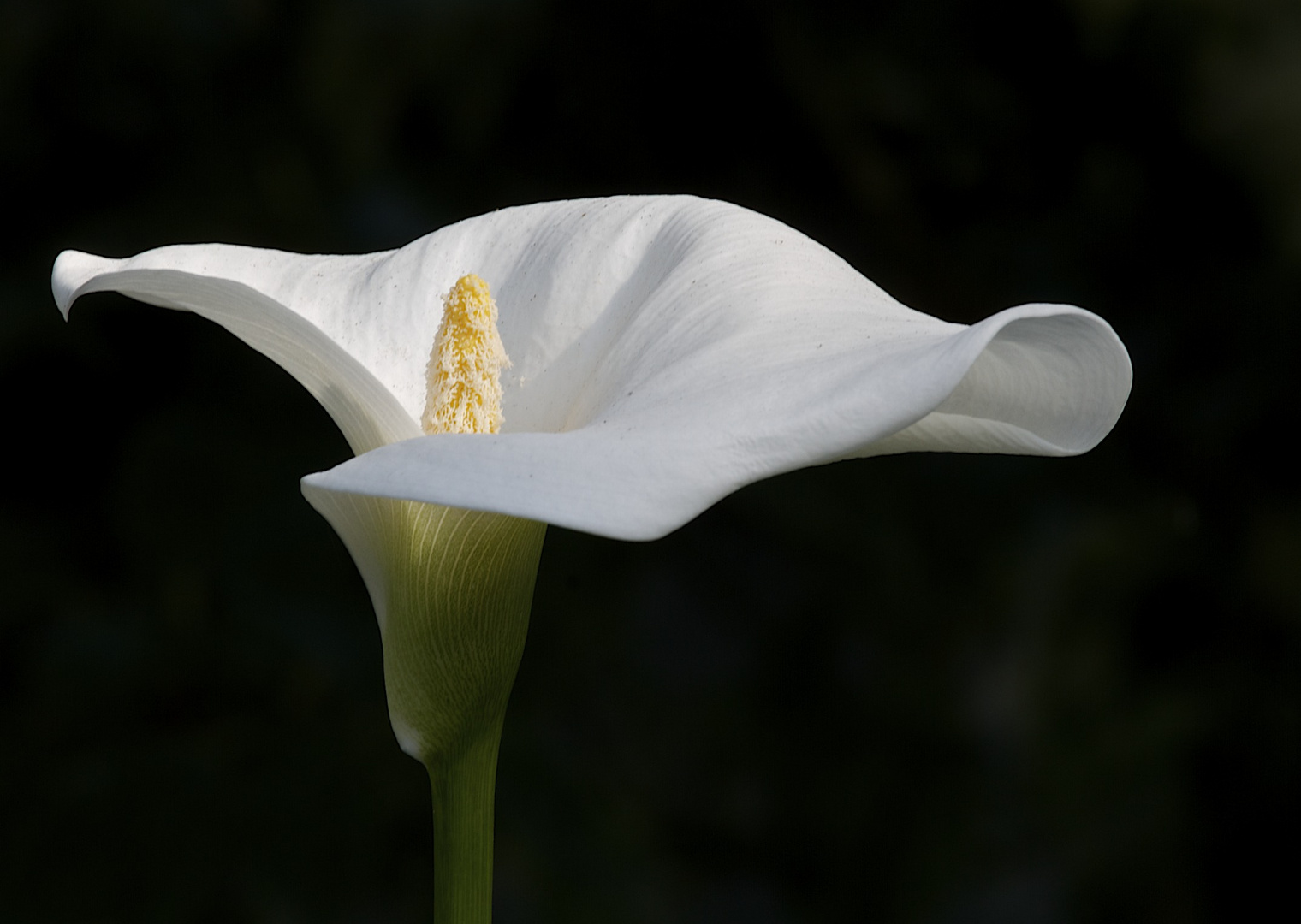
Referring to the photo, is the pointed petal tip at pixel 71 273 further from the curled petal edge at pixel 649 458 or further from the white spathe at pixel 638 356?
the curled petal edge at pixel 649 458

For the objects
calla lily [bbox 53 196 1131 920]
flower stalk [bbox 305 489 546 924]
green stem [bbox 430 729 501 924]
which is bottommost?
green stem [bbox 430 729 501 924]

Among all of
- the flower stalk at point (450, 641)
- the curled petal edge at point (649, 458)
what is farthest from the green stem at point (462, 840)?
the curled petal edge at point (649, 458)

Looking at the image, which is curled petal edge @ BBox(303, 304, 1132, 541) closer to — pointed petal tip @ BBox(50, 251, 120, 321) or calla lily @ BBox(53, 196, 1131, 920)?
calla lily @ BBox(53, 196, 1131, 920)

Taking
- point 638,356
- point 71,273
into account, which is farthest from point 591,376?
point 71,273

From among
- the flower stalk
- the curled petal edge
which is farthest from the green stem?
the curled petal edge

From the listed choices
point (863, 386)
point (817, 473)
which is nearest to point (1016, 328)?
point (863, 386)

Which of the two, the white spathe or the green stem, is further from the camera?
the green stem

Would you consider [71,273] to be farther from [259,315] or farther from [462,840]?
[462,840]

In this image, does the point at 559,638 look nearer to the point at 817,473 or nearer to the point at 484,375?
the point at 817,473
